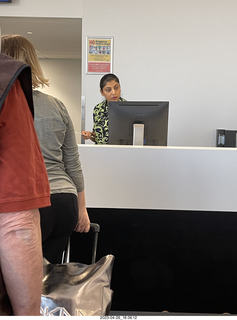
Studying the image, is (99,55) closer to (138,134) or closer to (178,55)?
(178,55)

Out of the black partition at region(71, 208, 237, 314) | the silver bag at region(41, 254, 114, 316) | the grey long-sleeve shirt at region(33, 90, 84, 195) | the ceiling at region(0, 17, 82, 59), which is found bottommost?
the black partition at region(71, 208, 237, 314)

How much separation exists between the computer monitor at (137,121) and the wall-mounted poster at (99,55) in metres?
2.17

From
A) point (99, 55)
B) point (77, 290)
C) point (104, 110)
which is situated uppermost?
point (99, 55)

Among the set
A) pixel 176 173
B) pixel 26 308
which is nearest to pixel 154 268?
pixel 176 173

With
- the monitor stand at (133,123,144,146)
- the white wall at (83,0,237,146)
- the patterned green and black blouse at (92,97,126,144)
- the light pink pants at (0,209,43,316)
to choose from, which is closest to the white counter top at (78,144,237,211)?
the monitor stand at (133,123,144,146)

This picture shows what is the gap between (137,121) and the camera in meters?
2.52

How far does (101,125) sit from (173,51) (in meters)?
1.54

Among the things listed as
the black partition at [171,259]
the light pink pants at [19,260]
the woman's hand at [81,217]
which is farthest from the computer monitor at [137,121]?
the light pink pants at [19,260]

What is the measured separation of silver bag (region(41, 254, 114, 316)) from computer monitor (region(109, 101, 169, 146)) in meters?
1.45

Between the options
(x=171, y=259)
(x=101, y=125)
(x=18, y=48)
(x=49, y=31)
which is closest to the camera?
(x=18, y=48)

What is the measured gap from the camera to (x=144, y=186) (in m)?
2.09

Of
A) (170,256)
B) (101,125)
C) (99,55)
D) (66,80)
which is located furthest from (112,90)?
(66,80)

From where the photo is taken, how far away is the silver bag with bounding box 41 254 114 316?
100 cm

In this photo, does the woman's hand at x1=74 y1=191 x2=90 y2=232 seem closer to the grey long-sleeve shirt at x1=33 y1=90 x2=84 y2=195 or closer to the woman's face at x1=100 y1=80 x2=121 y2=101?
the grey long-sleeve shirt at x1=33 y1=90 x2=84 y2=195
